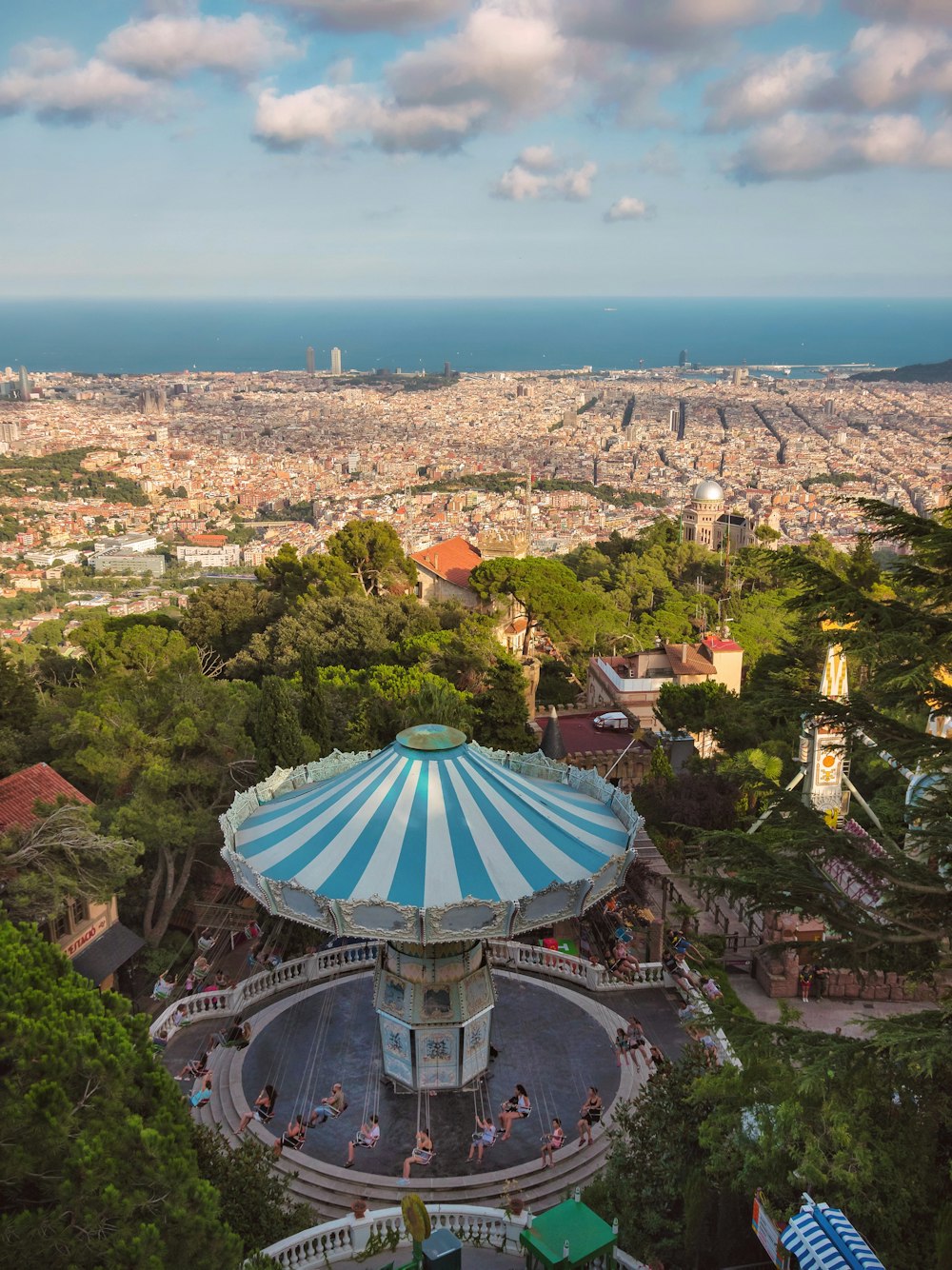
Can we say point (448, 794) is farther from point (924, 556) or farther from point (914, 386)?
point (914, 386)

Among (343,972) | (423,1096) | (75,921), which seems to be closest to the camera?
(423,1096)

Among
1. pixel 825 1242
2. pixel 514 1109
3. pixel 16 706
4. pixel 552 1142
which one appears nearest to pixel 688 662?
pixel 16 706

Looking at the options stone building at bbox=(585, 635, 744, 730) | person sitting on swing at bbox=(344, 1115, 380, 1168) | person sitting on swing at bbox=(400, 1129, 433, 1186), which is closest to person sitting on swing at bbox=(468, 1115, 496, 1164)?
person sitting on swing at bbox=(400, 1129, 433, 1186)

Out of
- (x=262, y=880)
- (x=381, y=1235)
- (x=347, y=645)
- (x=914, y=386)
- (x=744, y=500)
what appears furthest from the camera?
(x=914, y=386)

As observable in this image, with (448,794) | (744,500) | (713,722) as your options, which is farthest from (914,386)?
(448,794)

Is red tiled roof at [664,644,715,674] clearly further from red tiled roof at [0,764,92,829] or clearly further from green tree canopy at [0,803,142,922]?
green tree canopy at [0,803,142,922]

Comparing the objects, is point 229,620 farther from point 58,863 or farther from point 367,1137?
point 367,1137
